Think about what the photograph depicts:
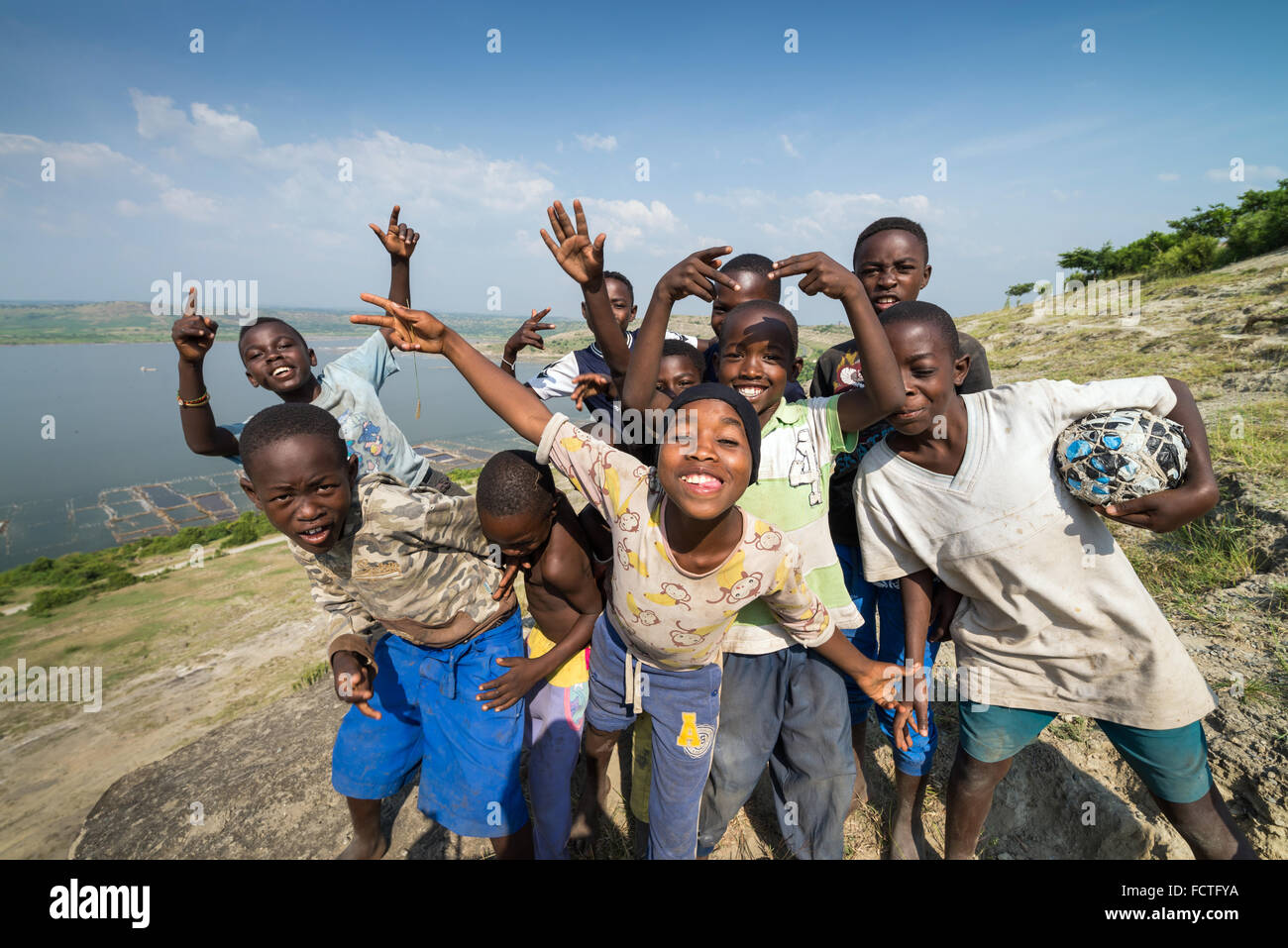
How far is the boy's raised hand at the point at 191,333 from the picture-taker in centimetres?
253

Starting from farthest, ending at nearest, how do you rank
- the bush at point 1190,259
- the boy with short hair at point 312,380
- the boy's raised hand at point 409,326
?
1. the bush at point 1190,259
2. the boy with short hair at point 312,380
3. the boy's raised hand at point 409,326

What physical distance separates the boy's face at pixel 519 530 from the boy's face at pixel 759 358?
37.8 inches

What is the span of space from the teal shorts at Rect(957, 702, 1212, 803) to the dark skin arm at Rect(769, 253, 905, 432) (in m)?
1.27

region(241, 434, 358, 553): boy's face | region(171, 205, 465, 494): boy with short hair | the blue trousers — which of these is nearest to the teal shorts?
the blue trousers

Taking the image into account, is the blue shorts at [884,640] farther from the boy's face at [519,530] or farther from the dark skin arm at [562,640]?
the boy's face at [519,530]

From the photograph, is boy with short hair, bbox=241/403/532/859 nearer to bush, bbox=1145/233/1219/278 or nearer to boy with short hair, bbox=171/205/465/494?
boy with short hair, bbox=171/205/465/494

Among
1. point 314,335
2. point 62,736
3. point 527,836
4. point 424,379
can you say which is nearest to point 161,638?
point 62,736

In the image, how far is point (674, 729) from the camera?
2.01m

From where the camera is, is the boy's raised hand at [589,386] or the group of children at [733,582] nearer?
the group of children at [733,582]

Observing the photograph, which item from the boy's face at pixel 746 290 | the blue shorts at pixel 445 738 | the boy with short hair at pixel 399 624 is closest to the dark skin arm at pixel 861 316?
the boy's face at pixel 746 290

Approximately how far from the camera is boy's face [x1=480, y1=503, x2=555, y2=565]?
2.18m

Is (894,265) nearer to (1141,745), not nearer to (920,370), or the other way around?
(920,370)

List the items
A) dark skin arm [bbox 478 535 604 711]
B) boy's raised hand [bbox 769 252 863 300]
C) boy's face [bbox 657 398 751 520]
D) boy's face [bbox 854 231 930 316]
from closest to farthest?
boy's face [bbox 657 398 751 520] → boy's raised hand [bbox 769 252 863 300] → dark skin arm [bbox 478 535 604 711] → boy's face [bbox 854 231 930 316]

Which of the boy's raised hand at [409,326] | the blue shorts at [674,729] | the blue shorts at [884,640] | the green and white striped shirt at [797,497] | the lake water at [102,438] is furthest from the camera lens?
the lake water at [102,438]
